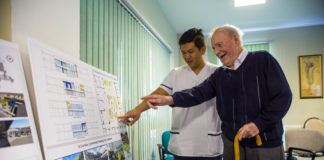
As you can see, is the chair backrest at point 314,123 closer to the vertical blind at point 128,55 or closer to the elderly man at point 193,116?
the vertical blind at point 128,55

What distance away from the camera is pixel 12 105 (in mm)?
749

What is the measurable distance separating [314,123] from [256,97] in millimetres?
4387

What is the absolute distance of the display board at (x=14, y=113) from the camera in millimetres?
712

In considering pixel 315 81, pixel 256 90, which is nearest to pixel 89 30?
pixel 256 90

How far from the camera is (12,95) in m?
0.76

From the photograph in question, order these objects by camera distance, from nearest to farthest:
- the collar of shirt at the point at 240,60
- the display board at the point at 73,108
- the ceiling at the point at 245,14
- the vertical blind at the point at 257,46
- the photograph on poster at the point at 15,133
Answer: the photograph on poster at the point at 15,133
the display board at the point at 73,108
the collar of shirt at the point at 240,60
the ceiling at the point at 245,14
the vertical blind at the point at 257,46

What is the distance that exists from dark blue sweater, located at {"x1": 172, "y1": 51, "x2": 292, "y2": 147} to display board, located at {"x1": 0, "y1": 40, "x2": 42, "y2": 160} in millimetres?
967

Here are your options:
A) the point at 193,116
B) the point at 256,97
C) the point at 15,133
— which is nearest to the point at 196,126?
the point at 193,116

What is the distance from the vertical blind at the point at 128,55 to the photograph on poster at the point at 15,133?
2.81 feet

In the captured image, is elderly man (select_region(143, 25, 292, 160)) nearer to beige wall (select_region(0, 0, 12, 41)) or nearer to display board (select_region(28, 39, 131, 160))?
display board (select_region(28, 39, 131, 160))

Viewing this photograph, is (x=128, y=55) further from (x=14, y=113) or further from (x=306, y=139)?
(x=306, y=139)

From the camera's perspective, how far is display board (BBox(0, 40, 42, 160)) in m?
0.71

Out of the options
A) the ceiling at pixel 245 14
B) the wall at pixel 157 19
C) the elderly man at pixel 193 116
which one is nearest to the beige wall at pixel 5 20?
the elderly man at pixel 193 116

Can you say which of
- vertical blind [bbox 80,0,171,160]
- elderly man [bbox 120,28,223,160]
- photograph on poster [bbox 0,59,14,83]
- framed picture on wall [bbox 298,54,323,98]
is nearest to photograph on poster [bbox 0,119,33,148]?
photograph on poster [bbox 0,59,14,83]
